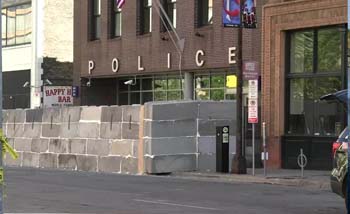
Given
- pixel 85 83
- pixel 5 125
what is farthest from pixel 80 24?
pixel 5 125

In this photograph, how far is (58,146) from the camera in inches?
1093

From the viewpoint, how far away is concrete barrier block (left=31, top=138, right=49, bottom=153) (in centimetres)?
2850

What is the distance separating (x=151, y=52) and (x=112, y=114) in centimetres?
615

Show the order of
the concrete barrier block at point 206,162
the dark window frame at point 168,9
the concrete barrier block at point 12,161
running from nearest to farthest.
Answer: the concrete barrier block at point 206,162 < the dark window frame at point 168,9 < the concrete barrier block at point 12,161

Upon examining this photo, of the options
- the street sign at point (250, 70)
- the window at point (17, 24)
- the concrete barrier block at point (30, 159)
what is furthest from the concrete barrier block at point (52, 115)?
the window at point (17, 24)

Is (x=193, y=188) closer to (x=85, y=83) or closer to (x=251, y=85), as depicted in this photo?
(x=251, y=85)

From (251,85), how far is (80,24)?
1695cm

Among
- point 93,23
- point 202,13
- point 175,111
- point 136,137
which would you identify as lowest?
point 136,137

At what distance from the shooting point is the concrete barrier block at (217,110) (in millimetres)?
23219

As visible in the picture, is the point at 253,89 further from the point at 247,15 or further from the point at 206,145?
the point at 206,145

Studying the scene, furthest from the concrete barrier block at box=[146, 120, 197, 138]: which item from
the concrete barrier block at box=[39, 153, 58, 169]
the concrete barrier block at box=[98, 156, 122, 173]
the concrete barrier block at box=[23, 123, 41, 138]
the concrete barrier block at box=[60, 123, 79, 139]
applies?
the concrete barrier block at box=[23, 123, 41, 138]

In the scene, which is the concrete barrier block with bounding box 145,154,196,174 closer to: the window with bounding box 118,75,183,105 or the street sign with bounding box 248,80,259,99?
the street sign with bounding box 248,80,259,99

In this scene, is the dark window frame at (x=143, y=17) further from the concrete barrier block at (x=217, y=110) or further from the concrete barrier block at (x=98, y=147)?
the concrete barrier block at (x=217, y=110)

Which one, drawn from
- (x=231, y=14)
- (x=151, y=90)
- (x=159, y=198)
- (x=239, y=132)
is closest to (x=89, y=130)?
(x=151, y=90)
